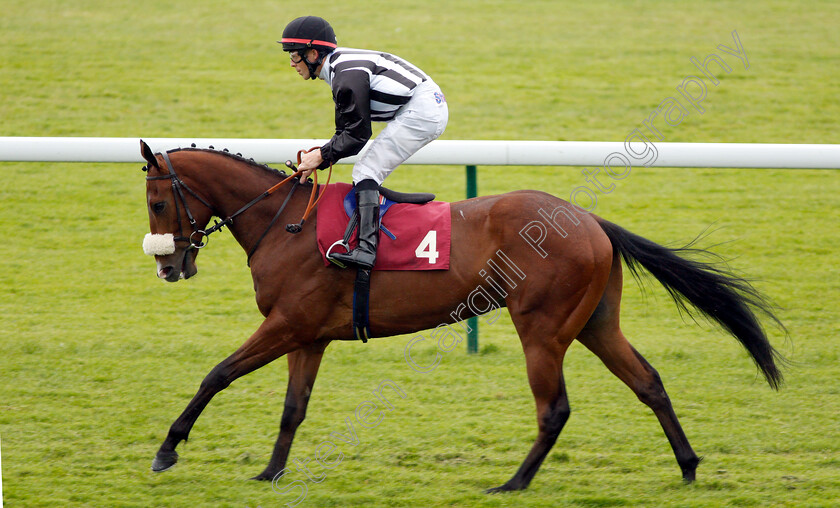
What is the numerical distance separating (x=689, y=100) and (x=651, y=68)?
0.87 meters

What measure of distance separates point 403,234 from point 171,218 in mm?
957

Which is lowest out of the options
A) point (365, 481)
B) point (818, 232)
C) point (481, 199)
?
point (818, 232)

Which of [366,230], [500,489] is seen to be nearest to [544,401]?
[500,489]

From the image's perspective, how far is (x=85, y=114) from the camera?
29.5ft

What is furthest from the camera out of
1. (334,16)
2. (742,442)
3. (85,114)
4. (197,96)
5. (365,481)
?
(334,16)

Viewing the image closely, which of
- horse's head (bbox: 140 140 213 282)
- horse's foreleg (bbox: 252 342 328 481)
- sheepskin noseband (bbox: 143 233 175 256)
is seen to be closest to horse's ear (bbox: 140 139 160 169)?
horse's head (bbox: 140 140 213 282)

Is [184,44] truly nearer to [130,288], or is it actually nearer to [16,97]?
[16,97]

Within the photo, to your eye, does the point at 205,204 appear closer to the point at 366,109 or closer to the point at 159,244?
the point at 159,244

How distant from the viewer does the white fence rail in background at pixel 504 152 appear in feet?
15.9

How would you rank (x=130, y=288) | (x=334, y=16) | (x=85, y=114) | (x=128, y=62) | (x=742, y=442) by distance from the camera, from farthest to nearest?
(x=334, y=16) < (x=128, y=62) < (x=85, y=114) < (x=130, y=288) < (x=742, y=442)

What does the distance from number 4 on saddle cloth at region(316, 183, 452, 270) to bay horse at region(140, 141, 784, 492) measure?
0.05 metres

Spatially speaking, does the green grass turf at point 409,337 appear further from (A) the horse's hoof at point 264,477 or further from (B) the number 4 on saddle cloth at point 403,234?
(B) the number 4 on saddle cloth at point 403,234

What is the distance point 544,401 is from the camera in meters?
3.61

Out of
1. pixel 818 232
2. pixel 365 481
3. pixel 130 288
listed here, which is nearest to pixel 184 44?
pixel 130 288
